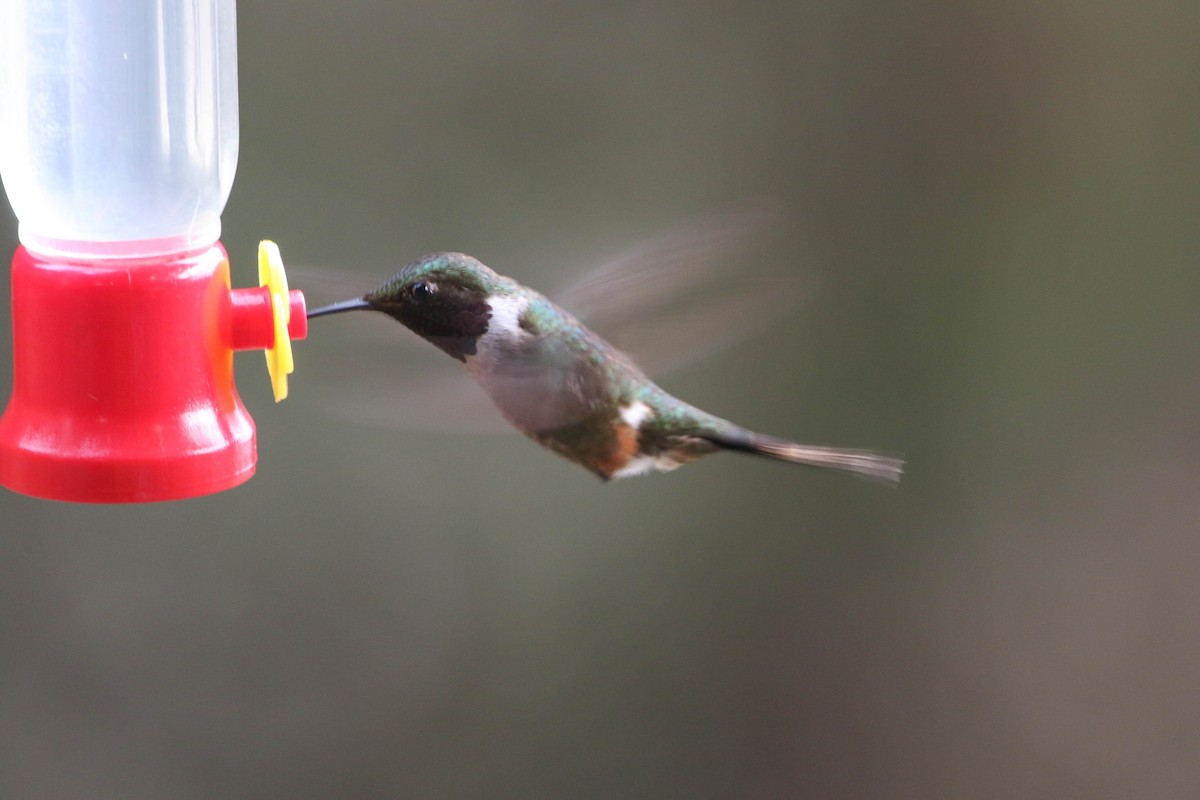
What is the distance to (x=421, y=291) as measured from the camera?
1.38 metres

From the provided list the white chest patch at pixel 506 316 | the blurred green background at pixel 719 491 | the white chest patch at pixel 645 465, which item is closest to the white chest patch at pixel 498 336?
the white chest patch at pixel 506 316

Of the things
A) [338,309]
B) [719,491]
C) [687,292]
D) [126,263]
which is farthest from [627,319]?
[719,491]

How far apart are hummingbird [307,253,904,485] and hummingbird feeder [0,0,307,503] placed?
0.14 m

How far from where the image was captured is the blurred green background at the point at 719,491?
275 centimetres

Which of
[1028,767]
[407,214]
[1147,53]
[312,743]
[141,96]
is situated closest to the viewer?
[141,96]

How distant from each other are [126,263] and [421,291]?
0.30 m

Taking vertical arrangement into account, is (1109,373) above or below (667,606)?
above

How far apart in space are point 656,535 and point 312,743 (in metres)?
0.93

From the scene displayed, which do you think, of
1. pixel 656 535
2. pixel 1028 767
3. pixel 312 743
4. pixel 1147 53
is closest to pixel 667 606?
pixel 656 535

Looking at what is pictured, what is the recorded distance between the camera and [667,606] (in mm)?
3154

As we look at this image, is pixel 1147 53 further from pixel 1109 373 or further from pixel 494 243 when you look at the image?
pixel 494 243

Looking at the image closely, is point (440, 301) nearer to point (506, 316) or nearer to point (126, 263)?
point (506, 316)

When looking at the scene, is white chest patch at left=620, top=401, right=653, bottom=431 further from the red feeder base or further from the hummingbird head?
the red feeder base

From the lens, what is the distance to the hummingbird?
139cm
